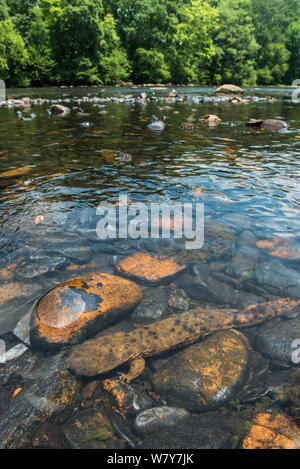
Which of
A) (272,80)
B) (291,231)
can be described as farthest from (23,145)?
(272,80)

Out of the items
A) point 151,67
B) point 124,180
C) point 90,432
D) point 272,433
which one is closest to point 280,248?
point 272,433

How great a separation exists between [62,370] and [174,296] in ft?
4.57

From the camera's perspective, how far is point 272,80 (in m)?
65.1

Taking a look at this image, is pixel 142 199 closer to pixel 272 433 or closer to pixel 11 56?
pixel 272 433

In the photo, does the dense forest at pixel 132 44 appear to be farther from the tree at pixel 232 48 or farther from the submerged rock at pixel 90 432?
the submerged rock at pixel 90 432

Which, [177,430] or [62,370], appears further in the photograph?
[62,370]

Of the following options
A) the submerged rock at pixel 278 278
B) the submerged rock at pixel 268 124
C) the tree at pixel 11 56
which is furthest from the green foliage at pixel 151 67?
the submerged rock at pixel 278 278

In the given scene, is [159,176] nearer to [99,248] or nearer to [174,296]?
[99,248]

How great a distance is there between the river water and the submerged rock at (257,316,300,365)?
1.32ft

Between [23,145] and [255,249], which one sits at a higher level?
[23,145]

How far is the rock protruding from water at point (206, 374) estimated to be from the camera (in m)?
2.10

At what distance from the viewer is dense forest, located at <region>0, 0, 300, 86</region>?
147 feet

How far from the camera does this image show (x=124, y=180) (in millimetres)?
6090

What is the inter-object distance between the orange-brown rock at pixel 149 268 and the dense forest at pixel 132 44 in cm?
4858
